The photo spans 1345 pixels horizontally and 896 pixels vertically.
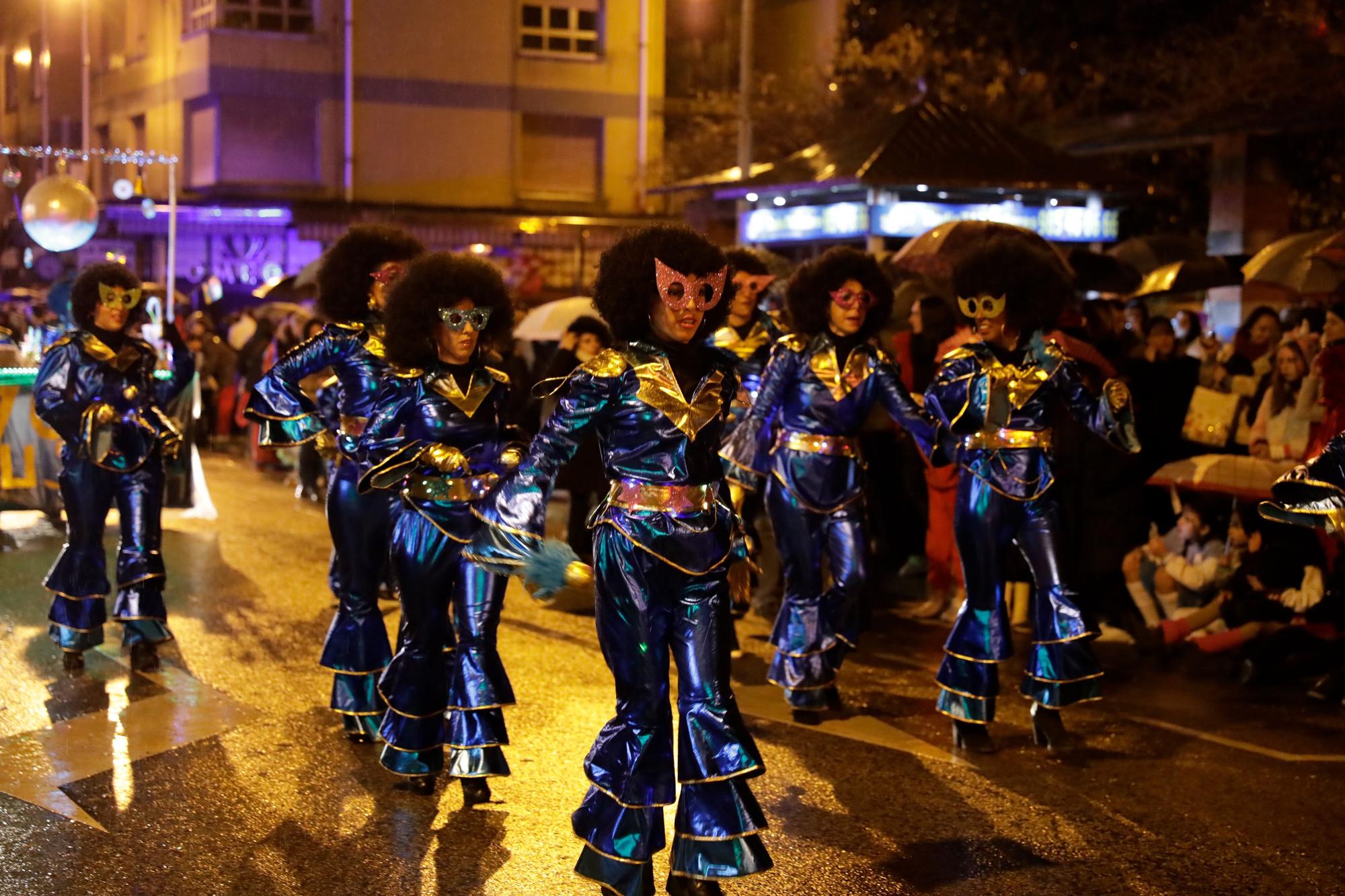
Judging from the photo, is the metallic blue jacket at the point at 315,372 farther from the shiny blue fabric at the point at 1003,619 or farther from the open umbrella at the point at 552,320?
the open umbrella at the point at 552,320

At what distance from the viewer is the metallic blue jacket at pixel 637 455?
16.2 ft

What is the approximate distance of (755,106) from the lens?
1029 inches

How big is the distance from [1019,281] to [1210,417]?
3.57 meters

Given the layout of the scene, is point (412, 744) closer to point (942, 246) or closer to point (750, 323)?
point (750, 323)

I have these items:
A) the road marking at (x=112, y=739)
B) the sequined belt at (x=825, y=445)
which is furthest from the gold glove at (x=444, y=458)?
the sequined belt at (x=825, y=445)

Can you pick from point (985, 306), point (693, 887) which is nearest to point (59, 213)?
point (985, 306)

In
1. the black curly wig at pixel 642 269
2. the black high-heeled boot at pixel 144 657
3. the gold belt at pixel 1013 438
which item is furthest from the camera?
the black high-heeled boot at pixel 144 657

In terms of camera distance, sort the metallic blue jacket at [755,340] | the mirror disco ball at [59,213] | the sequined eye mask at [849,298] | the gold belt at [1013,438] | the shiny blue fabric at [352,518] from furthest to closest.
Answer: the mirror disco ball at [59,213] → the metallic blue jacket at [755,340] → the sequined eye mask at [849,298] → the gold belt at [1013,438] → the shiny blue fabric at [352,518]

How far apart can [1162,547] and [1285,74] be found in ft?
31.7

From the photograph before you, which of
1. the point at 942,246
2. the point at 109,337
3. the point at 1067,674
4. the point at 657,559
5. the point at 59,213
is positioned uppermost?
the point at 59,213

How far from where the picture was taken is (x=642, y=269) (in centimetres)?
506

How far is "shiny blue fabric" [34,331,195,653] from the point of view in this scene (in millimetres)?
8102

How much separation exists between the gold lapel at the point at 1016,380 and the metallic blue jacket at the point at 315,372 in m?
A: 2.67

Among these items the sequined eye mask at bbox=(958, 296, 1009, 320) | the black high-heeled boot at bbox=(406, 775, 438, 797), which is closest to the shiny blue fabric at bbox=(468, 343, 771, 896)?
the black high-heeled boot at bbox=(406, 775, 438, 797)
